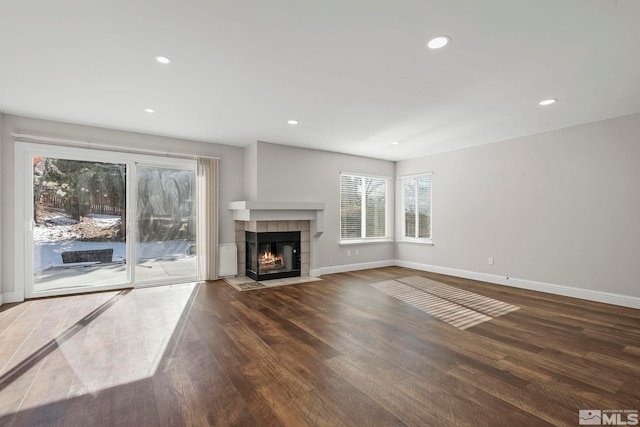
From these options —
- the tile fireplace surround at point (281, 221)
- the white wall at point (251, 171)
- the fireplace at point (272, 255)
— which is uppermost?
the white wall at point (251, 171)

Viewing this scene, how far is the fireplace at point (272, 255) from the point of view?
571cm

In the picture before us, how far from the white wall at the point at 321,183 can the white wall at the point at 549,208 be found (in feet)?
4.86

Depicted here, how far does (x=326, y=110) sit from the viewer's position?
4.07m

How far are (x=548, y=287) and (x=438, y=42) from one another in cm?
447

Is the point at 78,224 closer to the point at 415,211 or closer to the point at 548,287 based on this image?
the point at 415,211

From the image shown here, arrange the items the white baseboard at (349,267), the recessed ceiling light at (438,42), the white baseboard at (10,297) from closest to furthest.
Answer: the recessed ceiling light at (438,42) → the white baseboard at (10,297) → the white baseboard at (349,267)

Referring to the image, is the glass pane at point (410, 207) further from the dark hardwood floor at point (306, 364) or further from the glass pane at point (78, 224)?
the glass pane at point (78, 224)

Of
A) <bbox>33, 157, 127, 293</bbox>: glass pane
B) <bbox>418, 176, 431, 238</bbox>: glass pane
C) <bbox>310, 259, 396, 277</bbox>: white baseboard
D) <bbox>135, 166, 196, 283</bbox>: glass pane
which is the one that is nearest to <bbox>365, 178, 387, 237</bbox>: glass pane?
<bbox>310, 259, 396, 277</bbox>: white baseboard

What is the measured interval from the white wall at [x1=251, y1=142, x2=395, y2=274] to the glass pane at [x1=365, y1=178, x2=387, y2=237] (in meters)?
0.24

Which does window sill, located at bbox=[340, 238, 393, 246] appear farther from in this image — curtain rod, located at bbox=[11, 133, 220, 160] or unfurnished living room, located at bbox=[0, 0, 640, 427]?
curtain rod, located at bbox=[11, 133, 220, 160]

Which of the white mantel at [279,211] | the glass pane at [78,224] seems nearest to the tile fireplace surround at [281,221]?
the white mantel at [279,211]

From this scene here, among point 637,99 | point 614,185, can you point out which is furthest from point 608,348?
point 637,99

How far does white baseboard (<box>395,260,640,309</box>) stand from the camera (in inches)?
166

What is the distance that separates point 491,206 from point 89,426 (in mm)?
6099
